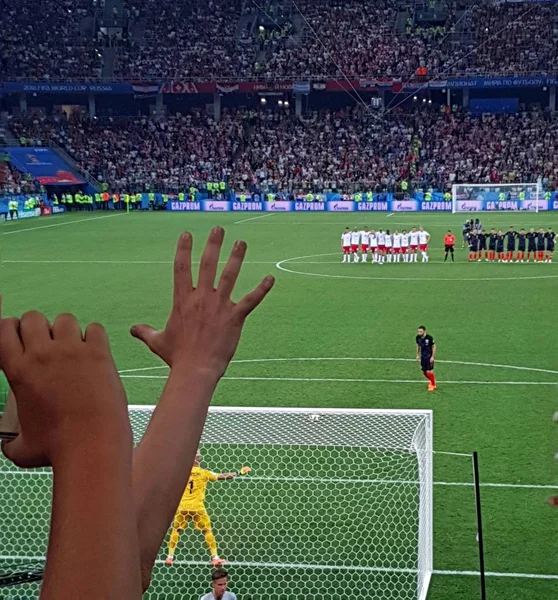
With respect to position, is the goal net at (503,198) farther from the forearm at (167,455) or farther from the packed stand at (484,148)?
the forearm at (167,455)

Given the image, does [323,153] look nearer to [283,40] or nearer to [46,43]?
[283,40]

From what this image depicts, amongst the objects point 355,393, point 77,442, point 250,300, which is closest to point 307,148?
point 355,393

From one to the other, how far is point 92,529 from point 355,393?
1187 centimetres

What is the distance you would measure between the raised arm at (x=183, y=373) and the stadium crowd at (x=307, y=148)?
53981mm

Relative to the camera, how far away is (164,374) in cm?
1465

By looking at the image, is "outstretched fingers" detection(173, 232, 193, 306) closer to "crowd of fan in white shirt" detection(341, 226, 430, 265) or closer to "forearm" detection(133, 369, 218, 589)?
"forearm" detection(133, 369, 218, 589)

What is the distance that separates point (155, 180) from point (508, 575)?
5268 cm

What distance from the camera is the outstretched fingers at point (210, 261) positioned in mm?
1938

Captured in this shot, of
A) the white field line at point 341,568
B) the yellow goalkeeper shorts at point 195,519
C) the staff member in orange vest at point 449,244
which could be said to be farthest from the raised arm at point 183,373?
the staff member in orange vest at point 449,244

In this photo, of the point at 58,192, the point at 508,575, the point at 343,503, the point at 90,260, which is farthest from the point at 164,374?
the point at 58,192

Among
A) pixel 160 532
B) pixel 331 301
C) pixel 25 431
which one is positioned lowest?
pixel 331 301

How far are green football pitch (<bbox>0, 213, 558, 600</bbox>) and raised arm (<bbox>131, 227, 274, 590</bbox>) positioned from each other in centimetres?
341

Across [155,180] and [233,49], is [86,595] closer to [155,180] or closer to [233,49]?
[155,180]

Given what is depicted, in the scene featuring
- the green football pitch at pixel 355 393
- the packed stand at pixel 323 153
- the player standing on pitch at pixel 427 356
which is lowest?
the green football pitch at pixel 355 393
